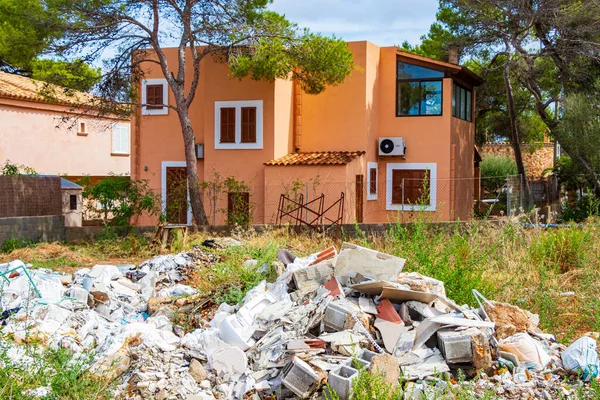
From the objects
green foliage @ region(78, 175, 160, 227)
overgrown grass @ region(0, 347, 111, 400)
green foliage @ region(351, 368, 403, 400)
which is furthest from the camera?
green foliage @ region(78, 175, 160, 227)

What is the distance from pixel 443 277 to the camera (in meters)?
8.70

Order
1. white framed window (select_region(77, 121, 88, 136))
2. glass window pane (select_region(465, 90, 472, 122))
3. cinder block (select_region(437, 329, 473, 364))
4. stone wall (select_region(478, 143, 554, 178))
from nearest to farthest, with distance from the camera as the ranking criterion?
1. cinder block (select_region(437, 329, 473, 364))
2. glass window pane (select_region(465, 90, 472, 122))
3. white framed window (select_region(77, 121, 88, 136))
4. stone wall (select_region(478, 143, 554, 178))

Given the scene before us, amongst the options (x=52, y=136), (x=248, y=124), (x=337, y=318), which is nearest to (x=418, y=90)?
(x=248, y=124)

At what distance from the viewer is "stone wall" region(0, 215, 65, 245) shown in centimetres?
1761

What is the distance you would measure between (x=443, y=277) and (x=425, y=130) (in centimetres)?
1464

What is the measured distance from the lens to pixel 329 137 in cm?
2272

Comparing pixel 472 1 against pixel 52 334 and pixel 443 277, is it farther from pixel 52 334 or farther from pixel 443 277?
pixel 52 334

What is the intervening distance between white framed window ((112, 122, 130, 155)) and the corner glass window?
14.4 meters

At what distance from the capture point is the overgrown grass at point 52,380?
20.1 ft

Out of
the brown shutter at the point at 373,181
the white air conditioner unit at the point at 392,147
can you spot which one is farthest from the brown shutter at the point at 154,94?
the white air conditioner unit at the point at 392,147

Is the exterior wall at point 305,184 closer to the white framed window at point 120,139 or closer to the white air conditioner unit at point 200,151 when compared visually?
the white air conditioner unit at point 200,151

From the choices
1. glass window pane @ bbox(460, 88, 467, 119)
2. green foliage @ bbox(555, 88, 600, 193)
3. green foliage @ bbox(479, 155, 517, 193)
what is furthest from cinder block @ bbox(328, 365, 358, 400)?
green foliage @ bbox(479, 155, 517, 193)

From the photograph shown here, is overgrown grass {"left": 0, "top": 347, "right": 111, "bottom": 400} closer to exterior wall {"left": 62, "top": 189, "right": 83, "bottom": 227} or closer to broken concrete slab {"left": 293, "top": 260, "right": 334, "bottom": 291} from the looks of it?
broken concrete slab {"left": 293, "top": 260, "right": 334, "bottom": 291}

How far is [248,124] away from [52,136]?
1036 cm
